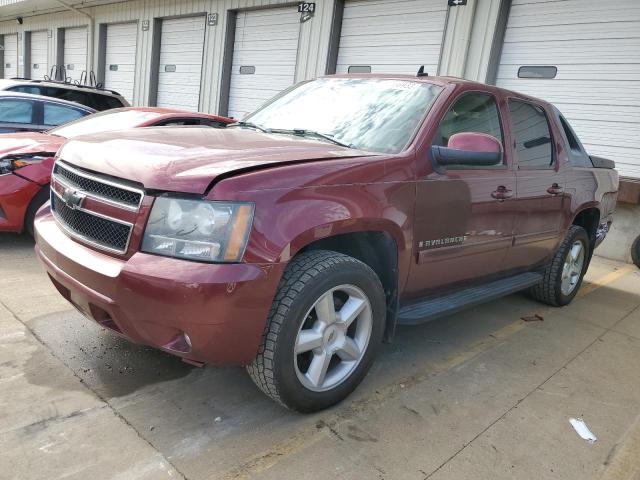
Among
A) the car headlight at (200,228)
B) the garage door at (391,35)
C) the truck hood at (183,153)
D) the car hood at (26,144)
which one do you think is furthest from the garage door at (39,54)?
the car headlight at (200,228)

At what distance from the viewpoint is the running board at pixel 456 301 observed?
121 inches

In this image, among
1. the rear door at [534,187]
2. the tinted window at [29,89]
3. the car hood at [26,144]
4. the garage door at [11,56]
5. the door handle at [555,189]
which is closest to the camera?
the rear door at [534,187]

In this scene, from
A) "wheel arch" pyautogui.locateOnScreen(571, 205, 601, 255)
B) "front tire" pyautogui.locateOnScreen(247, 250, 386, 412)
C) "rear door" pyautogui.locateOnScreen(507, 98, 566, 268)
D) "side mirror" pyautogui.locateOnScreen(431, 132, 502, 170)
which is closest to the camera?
"front tire" pyautogui.locateOnScreen(247, 250, 386, 412)

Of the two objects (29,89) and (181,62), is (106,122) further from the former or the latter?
(181,62)

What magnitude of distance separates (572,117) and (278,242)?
7348 millimetres

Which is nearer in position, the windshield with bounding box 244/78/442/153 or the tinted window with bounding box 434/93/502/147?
→ the windshield with bounding box 244/78/442/153

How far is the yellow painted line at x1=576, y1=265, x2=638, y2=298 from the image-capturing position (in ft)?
19.3

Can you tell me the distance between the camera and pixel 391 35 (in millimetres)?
9938

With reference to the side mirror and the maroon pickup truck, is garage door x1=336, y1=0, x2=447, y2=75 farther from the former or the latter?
the side mirror

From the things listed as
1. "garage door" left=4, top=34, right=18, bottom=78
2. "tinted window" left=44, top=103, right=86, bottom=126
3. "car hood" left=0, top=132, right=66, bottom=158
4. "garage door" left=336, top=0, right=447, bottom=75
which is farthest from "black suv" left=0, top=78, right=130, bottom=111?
"garage door" left=4, top=34, right=18, bottom=78

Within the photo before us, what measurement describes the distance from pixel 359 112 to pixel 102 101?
264 inches

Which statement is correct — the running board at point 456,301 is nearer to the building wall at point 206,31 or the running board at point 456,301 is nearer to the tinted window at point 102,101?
the tinted window at point 102,101

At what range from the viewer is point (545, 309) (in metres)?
5.02

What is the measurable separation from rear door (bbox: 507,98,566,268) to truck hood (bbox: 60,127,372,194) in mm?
1611
